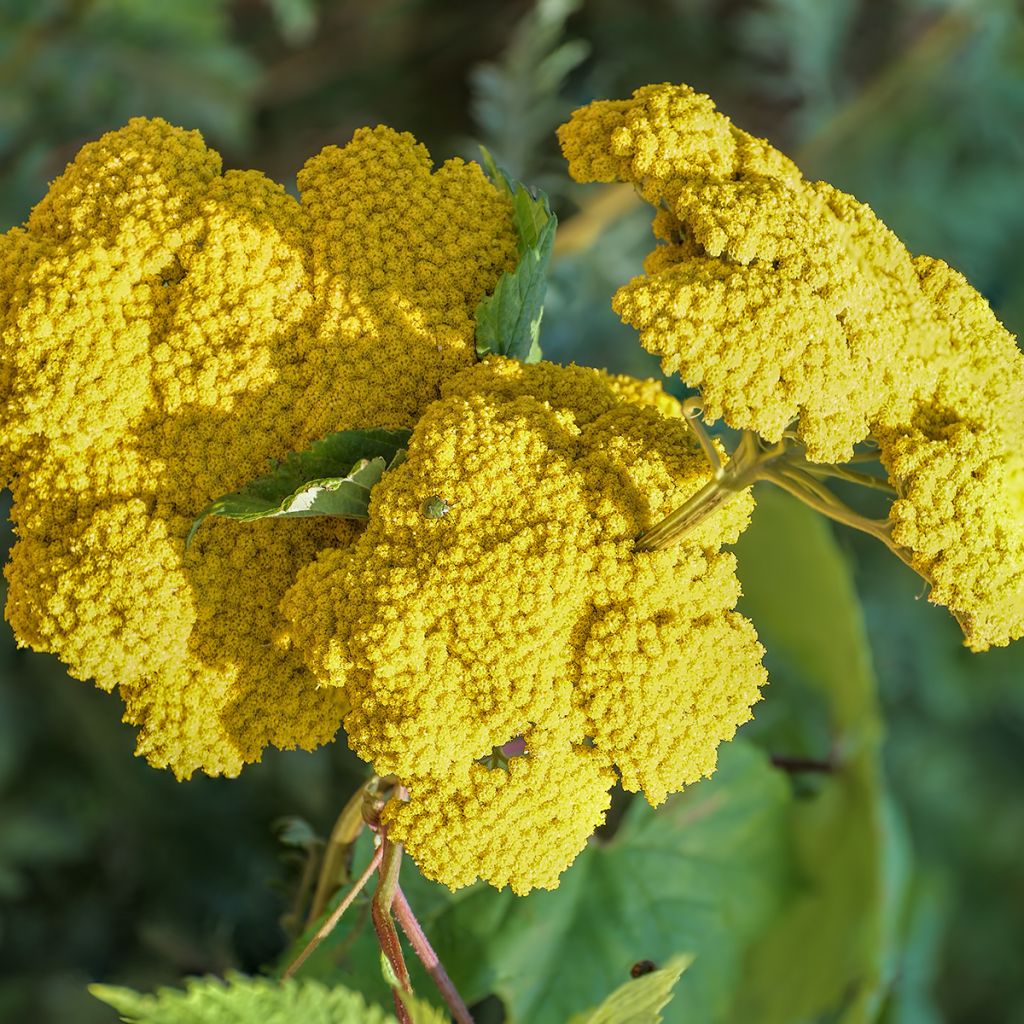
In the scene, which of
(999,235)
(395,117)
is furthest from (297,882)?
(999,235)

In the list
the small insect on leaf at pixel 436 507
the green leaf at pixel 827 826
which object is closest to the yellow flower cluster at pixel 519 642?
the small insect on leaf at pixel 436 507

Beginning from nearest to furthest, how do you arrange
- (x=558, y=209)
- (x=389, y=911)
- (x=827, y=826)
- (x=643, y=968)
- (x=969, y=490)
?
(x=969, y=490) < (x=389, y=911) < (x=643, y=968) < (x=827, y=826) < (x=558, y=209)

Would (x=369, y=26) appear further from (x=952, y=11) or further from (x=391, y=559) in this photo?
(x=391, y=559)

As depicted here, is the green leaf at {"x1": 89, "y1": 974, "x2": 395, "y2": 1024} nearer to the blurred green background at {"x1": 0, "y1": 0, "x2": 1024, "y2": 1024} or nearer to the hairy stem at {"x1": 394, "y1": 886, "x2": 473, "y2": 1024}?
the hairy stem at {"x1": 394, "y1": 886, "x2": 473, "y2": 1024}

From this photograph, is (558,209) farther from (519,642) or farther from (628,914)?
(519,642)

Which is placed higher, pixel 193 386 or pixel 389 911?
pixel 193 386

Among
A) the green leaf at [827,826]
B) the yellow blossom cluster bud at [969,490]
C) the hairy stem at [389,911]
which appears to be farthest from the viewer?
the green leaf at [827,826]

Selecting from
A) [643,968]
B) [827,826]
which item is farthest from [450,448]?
[827,826]

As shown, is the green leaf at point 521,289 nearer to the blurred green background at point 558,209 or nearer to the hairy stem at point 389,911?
the hairy stem at point 389,911

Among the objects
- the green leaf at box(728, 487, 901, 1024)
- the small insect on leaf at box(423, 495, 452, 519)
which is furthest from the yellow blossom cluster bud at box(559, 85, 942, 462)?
the green leaf at box(728, 487, 901, 1024)
